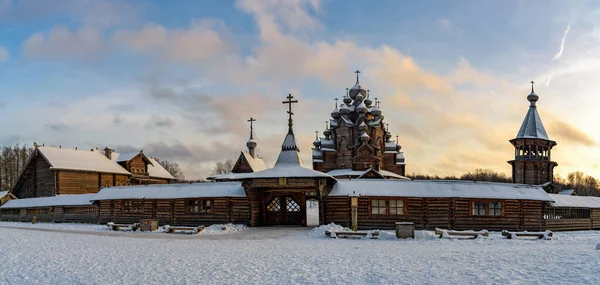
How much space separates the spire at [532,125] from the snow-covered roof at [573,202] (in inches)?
335

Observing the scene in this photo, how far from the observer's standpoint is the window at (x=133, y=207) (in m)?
33.8

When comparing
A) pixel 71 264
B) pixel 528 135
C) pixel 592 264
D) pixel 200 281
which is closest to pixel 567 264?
pixel 592 264

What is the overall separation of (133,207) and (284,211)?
11.5 metres

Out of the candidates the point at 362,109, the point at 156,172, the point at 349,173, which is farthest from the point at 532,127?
the point at 156,172

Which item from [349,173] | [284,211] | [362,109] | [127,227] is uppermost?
[362,109]

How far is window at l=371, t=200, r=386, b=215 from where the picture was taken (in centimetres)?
2825

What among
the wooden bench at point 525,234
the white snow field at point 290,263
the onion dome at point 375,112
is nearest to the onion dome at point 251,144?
the onion dome at point 375,112

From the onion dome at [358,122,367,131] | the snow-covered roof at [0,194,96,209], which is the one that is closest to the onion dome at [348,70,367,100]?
the onion dome at [358,122,367,131]

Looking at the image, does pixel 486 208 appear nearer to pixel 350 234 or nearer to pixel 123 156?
pixel 350 234

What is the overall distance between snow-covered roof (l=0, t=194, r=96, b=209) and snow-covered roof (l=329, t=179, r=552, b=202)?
69.7ft

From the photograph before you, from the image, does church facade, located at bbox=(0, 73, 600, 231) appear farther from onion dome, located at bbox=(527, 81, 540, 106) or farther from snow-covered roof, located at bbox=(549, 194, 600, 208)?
onion dome, located at bbox=(527, 81, 540, 106)

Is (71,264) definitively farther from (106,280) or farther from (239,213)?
(239,213)

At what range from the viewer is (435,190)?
28.5 m

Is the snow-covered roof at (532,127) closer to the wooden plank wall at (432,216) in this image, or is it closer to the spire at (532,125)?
the spire at (532,125)
